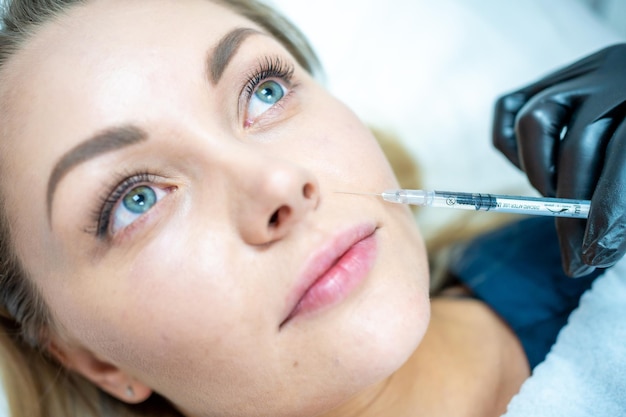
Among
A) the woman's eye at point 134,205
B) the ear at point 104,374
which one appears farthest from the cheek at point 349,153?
the ear at point 104,374

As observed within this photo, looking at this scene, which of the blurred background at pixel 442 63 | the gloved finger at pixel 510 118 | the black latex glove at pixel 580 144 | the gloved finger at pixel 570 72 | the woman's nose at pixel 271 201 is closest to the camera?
the woman's nose at pixel 271 201

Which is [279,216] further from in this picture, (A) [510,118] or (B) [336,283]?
(A) [510,118]

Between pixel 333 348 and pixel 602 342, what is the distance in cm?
53

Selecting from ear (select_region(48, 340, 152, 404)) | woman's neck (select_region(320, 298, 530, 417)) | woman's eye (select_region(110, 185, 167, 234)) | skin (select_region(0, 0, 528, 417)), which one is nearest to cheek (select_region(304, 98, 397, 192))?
skin (select_region(0, 0, 528, 417))

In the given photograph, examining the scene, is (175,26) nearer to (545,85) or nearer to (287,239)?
(287,239)

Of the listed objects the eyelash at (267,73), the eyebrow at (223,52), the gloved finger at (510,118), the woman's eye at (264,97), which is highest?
the eyebrow at (223,52)

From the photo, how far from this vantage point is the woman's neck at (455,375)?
3.19ft

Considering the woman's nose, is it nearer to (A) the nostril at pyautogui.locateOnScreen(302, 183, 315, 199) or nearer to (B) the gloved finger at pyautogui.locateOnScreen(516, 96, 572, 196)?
(A) the nostril at pyautogui.locateOnScreen(302, 183, 315, 199)

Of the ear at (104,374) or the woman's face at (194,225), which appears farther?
the ear at (104,374)

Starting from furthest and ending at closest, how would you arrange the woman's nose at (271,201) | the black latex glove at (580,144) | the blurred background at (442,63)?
1. the blurred background at (442,63)
2. the black latex glove at (580,144)
3. the woman's nose at (271,201)

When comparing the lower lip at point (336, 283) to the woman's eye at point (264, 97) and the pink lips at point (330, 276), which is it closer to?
the pink lips at point (330, 276)

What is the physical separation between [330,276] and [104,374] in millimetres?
482

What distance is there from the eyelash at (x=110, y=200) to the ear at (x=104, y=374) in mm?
289

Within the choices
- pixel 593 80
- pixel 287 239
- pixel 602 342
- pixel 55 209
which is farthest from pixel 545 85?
pixel 55 209
